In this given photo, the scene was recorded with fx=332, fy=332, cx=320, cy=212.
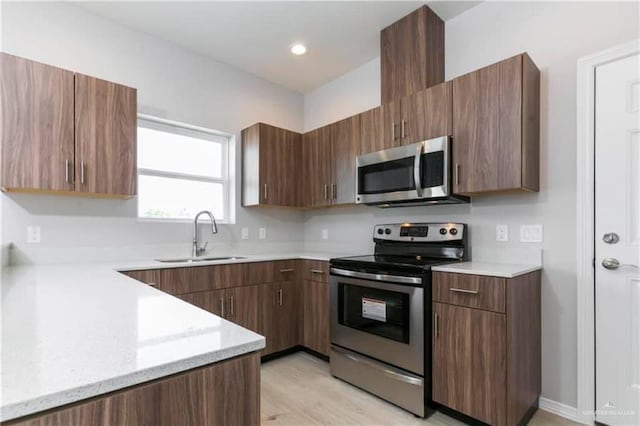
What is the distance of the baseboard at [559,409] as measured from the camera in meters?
1.96

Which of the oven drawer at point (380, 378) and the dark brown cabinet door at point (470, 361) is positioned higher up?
the dark brown cabinet door at point (470, 361)

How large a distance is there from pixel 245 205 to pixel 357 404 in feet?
6.67

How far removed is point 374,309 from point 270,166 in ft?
5.58

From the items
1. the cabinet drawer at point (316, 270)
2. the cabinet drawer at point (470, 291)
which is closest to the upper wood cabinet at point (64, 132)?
the cabinet drawer at point (316, 270)

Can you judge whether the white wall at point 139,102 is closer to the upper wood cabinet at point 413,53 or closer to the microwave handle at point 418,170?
the upper wood cabinet at point 413,53

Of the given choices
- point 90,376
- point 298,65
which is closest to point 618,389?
point 90,376

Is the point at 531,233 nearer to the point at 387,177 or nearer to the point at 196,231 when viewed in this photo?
the point at 387,177

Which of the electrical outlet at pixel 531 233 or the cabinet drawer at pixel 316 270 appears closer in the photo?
the electrical outlet at pixel 531 233

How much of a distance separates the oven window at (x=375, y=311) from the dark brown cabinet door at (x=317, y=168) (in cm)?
100

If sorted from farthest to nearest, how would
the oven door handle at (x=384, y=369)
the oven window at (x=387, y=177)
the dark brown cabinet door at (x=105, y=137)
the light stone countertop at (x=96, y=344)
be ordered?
1. the oven window at (x=387, y=177)
2. the dark brown cabinet door at (x=105, y=137)
3. the oven door handle at (x=384, y=369)
4. the light stone countertop at (x=96, y=344)

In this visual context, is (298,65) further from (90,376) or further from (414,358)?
(90,376)

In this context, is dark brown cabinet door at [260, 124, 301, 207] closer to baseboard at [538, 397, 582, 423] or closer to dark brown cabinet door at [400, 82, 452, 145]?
dark brown cabinet door at [400, 82, 452, 145]

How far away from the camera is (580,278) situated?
1953mm

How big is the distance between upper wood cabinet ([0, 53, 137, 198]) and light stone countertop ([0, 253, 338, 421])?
1258mm
